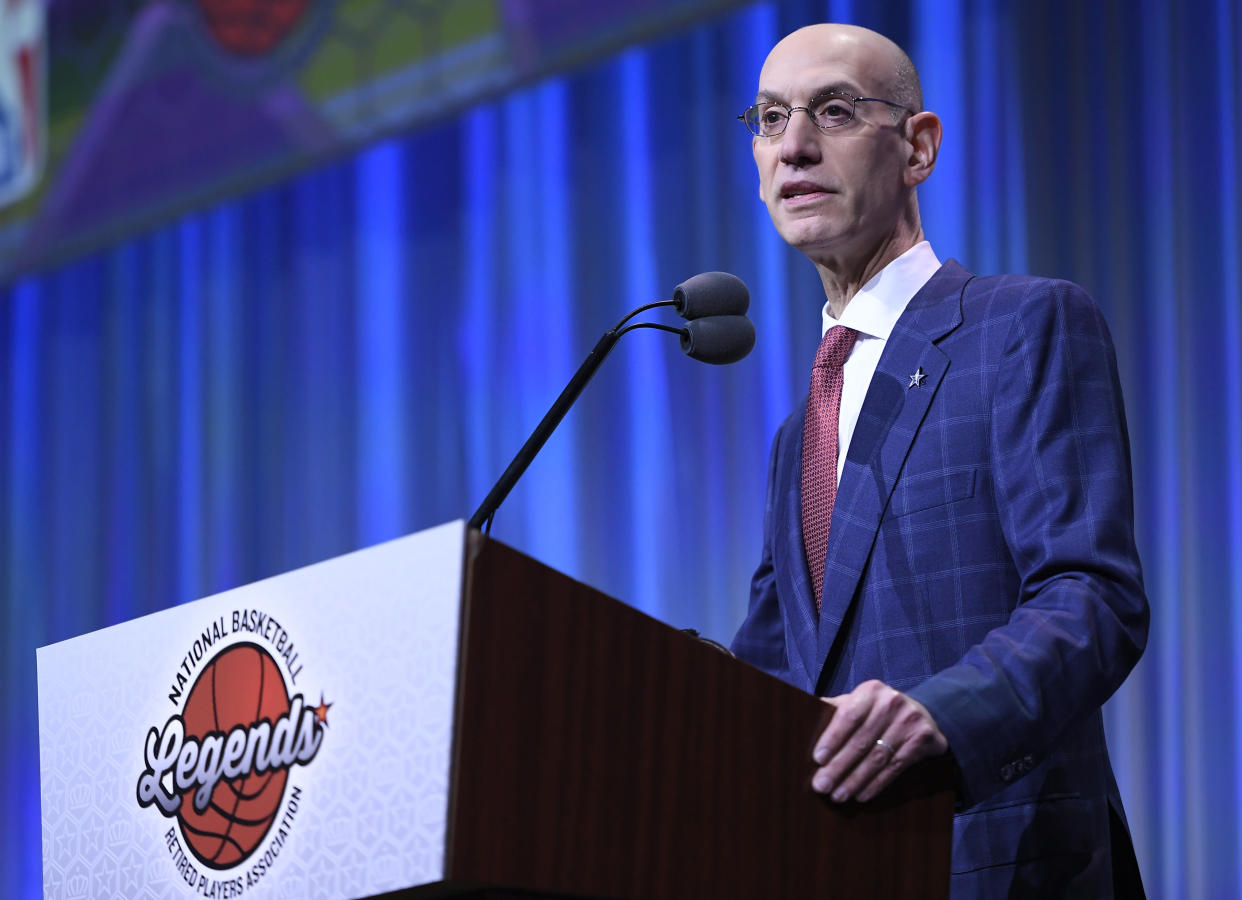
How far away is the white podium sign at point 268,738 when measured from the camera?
2.85 feet

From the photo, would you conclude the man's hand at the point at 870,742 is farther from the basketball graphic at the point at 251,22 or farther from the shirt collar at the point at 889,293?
the basketball graphic at the point at 251,22

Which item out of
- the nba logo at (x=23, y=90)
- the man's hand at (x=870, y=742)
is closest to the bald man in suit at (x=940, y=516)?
the man's hand at (x=870, y=742)

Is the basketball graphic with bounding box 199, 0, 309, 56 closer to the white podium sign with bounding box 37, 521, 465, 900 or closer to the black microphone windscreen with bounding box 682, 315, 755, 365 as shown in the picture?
the black microphone windscreen with bounding box 682, 315, 755, 365

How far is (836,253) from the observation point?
1.70 meters

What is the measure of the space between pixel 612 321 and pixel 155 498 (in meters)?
1.82

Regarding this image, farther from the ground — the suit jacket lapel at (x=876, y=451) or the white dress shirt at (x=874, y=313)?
the white dress shirt at (x=874, y=313)

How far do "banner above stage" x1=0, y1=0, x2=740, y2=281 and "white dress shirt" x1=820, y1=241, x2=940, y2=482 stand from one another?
7.00ft

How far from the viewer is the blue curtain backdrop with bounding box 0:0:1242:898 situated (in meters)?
2.98

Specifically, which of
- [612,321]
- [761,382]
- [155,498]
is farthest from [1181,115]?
[155,498]

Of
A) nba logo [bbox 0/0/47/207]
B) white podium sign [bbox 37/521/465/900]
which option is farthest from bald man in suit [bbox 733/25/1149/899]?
nba logo [bbox 0/0/47/207]

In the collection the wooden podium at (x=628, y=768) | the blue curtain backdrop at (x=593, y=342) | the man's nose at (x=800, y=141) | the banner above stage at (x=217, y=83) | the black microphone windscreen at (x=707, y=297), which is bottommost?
the wooden podium at (x=628, y=768)

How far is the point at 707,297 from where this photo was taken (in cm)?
159

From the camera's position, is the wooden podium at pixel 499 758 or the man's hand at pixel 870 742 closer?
the wooden podium at pixel 499 758

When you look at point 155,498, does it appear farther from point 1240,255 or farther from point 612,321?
point 1240,255
